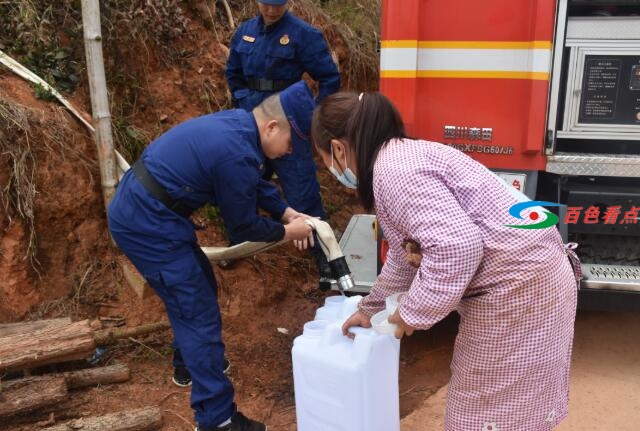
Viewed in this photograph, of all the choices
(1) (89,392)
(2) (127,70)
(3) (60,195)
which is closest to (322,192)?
(2) (127,70)

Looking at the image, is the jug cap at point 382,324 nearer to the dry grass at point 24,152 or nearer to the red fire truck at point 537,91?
the red fire truck at point 537,91

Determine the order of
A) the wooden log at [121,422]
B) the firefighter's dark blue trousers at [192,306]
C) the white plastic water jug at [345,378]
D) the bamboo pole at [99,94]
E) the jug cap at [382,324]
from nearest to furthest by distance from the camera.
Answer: the jug cap at [382,324] → the white plastic water jug at [345,378] → the firefighter's dark blue trousers at [192,306] → the wooden log at [121,422] → the bamboo pole at [99,94]

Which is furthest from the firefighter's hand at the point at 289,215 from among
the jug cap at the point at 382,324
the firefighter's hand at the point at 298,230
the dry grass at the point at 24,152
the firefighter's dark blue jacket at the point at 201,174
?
the dry grass at the point at 24,152

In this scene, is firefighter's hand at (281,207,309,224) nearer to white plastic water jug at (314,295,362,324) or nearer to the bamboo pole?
white plastic water jug at (314,295,362,324)

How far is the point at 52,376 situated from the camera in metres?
2.96

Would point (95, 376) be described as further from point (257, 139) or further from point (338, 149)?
point (338, 149)

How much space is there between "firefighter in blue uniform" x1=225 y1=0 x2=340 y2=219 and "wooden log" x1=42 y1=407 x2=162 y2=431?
1791 mm

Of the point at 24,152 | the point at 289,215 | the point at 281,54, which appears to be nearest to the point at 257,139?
the point at 289,215

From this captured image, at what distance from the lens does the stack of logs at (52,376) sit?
2740 millimetres

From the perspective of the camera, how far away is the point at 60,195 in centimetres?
364

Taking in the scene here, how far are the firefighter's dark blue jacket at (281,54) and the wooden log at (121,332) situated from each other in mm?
1761

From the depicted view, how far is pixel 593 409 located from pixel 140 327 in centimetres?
252

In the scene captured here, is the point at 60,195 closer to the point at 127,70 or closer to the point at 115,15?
the point at 127,70

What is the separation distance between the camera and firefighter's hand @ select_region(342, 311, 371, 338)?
7.11 feet
